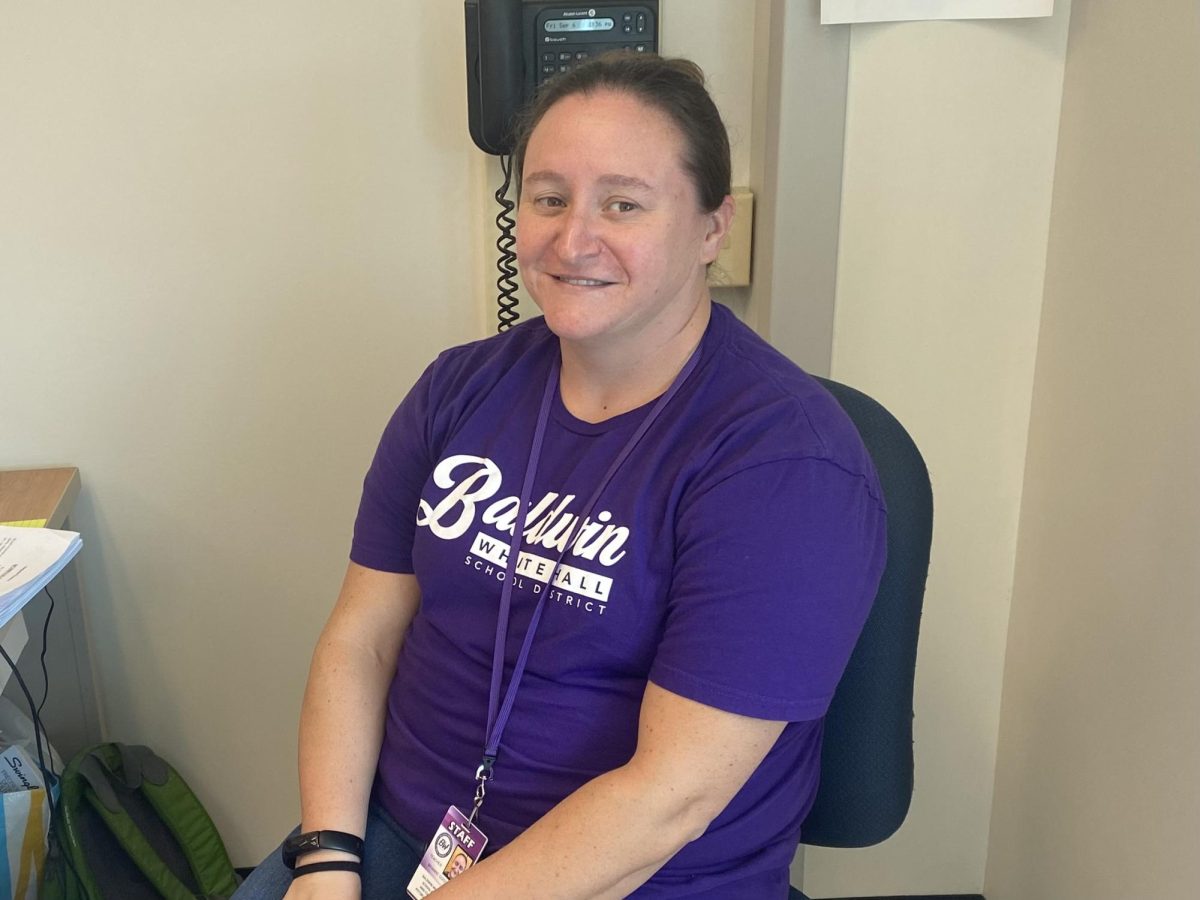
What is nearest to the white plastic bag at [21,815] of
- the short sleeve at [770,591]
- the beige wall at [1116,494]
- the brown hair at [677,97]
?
the short sleeve at [770,591]

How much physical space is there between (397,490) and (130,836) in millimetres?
868

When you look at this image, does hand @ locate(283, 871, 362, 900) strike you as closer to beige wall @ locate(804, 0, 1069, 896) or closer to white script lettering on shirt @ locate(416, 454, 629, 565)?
white script lettering on shirt @ locate(416, 454, 629, 565)

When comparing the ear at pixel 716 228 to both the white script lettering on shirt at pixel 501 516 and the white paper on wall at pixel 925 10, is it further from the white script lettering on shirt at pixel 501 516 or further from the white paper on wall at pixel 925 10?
the white paper on wall at pixel 925 10

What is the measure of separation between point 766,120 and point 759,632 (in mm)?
910

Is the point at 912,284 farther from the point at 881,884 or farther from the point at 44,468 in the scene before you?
the point at 44,468

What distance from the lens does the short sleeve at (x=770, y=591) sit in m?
1.01

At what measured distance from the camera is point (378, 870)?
124 centimetres

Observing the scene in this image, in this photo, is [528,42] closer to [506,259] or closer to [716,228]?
[506,259]

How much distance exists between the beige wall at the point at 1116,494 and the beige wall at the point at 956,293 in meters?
0.04

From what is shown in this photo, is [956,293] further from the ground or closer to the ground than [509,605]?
further from the ground

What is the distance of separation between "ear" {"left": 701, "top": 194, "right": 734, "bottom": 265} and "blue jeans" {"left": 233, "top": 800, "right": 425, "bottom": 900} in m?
0.71

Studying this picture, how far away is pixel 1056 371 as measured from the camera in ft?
5.33

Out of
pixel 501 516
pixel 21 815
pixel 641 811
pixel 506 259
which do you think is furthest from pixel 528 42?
pixel 21 815

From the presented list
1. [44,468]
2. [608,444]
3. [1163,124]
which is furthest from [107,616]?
[1163,124]
